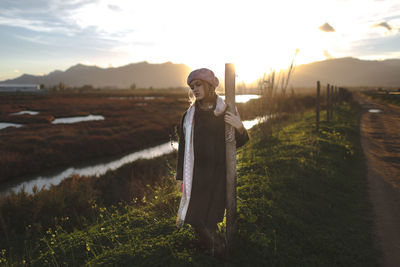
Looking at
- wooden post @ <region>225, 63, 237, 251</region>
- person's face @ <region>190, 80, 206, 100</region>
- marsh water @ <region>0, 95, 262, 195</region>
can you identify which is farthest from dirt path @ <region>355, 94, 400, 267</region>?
marsh water @ <region>0, 95, 262, 195</region>

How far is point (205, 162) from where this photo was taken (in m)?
2.81

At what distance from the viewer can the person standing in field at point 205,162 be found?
2.78 meters

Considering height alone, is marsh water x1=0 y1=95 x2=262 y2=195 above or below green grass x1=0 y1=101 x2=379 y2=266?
below

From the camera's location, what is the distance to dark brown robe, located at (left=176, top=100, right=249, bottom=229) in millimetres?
2793

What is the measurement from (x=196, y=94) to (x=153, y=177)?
7850mm

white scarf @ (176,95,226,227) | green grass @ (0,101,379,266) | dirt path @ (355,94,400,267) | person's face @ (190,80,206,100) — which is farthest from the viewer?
dirt path @ (355,94,400,267)

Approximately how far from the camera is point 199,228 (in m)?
2.86

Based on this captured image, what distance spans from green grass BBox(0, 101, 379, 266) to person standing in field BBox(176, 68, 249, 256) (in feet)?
1.96

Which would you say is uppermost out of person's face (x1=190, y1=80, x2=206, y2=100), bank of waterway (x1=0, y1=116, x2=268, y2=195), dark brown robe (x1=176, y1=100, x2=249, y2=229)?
person's face (x1=190, y1=80, x2=206, y2=100)

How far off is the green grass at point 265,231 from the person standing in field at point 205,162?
0.60 meters

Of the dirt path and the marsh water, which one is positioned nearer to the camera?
the dirt path

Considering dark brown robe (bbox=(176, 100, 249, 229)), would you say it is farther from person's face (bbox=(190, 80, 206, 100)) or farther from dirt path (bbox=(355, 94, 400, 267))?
dirt path (bbox=(355, 94, 400, 267))

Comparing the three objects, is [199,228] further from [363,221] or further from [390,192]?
[390,192]

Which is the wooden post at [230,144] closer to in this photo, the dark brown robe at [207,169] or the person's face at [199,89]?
the dark brown robe at [207,169]
